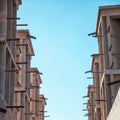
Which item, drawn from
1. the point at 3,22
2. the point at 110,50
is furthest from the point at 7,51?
the point at 110,50

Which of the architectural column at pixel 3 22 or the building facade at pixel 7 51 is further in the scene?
the architectural column at pixel 3 22

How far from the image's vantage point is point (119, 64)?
20172mm

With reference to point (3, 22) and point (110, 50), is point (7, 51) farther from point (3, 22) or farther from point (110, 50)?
point (110, 50)

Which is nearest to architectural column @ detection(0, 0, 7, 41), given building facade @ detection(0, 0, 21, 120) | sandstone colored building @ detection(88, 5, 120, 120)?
Answer: building facade @ detection(0, 0, 21, 120)

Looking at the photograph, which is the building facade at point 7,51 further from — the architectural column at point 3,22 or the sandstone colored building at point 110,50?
the sandstone colored building at point 110,50

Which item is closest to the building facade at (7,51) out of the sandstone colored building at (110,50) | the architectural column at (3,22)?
the architectural column at (3,22)

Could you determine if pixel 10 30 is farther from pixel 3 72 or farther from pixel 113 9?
pixel 113 9

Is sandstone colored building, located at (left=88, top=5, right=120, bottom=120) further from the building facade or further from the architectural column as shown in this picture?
the architectural column

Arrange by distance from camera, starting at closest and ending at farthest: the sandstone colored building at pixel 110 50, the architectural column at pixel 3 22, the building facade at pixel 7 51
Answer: the building facade at pixel 7 51, the architectural column at pixel 3 22, the sandstone colored building at pixel 110 50

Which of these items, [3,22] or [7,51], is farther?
[7,51]

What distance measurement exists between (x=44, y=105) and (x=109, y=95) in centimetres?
2554

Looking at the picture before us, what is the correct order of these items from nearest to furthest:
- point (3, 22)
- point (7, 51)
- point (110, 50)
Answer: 1. point (3, 22)
2. point (7, 51)
3. point (110, 50)

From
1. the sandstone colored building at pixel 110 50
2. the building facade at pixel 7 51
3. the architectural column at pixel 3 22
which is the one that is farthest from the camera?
the sandstone colored building at pixel 110 50

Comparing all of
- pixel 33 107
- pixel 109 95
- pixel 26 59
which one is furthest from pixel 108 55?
pixel 33 107
